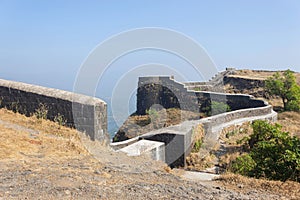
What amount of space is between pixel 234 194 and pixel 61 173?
8.49 ft

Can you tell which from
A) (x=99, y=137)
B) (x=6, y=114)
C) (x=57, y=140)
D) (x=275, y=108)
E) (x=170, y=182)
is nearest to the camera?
(x=170, y=182)

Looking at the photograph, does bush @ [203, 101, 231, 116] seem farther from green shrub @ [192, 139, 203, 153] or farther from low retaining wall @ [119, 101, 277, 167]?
green shrub @ [192, 139, 203, 153]

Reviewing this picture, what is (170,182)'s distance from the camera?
184 inches

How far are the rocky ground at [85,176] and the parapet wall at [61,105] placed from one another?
30 cm

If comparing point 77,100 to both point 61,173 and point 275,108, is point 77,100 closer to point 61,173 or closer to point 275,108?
point 61,173

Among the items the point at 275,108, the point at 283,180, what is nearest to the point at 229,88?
the point at 275,108

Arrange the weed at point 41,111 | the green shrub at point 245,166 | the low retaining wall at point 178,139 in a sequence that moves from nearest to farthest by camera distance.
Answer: the green shrub at point 245,166 → the weed at point 41,111 → the low retaining wall at point 178,139

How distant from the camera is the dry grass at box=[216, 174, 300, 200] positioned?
4.57 metres

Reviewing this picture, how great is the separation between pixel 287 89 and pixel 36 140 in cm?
1728

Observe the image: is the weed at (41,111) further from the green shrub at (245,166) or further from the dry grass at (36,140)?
the green shrub at (245,166)

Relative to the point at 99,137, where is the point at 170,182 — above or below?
below

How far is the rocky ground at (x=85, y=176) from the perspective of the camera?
3.73 m

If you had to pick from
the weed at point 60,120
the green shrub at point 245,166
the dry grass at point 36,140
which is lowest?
the green shrub at point 245,166

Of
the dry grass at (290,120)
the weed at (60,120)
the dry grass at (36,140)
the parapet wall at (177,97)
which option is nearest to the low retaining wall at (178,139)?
the weed at (60,120)
